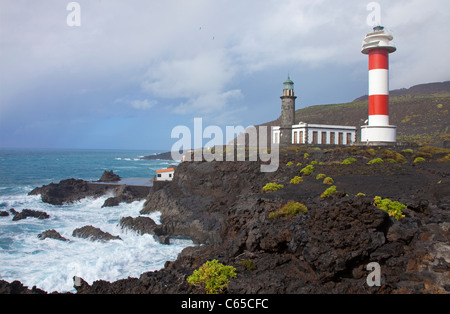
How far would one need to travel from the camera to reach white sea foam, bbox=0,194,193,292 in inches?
603

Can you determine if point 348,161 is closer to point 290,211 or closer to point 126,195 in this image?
point 290,211

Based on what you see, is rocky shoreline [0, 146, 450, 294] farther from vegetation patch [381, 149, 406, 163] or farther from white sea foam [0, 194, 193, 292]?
vegetation patch [381, 149, 406, 163]

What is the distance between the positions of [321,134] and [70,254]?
2886cm

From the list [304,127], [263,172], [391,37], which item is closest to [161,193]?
[263,172]

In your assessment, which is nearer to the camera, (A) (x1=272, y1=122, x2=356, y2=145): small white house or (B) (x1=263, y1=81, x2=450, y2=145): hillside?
(A) (x1=272, y1=122, x2=356, y2=145): small white house

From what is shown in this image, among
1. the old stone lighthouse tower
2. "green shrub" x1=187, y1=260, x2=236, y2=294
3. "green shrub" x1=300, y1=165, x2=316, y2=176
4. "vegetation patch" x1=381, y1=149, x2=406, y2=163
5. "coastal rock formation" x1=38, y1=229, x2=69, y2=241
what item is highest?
the old stone lighthouse tower

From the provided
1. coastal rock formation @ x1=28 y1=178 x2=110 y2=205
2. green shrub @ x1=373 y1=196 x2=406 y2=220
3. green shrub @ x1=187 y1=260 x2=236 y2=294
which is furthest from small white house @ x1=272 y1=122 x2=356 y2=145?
green shrub @ x1=187 y1=260 x2=236 y2=294

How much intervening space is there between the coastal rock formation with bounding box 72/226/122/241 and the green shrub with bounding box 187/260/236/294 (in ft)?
43.9

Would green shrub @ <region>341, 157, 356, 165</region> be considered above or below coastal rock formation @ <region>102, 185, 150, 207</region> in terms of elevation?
above

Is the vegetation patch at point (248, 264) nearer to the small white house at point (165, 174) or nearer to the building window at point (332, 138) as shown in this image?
the small white house at point (165, 174)
